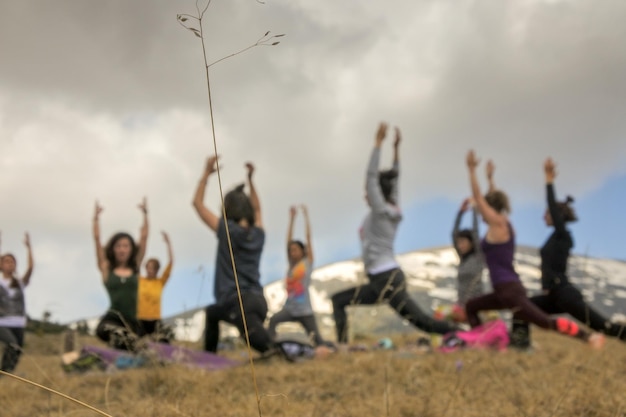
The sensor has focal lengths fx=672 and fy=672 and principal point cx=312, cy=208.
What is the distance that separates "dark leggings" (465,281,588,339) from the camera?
5715 mm

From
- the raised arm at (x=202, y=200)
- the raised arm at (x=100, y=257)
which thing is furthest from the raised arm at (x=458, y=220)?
the raised arm at (x=100, y=257)

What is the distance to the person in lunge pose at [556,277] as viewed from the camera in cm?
610

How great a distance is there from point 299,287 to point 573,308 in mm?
2715

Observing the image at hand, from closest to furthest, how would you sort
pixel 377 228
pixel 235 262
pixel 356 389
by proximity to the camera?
pixel 356 389, pixel 235 262, pixel 377 228

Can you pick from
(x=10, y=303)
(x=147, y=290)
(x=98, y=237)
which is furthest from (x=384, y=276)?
(x=10, y=303)

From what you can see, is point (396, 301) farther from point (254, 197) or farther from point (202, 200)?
point (202, 200)

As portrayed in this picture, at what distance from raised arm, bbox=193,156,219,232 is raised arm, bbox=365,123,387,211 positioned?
1636 millimetres

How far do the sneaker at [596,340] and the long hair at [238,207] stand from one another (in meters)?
2.99

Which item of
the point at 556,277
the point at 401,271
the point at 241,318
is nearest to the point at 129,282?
the point at 241,318

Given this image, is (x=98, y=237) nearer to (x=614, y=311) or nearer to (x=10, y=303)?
(x=10, y=303)

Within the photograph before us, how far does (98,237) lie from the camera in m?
6.36

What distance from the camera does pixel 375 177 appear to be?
20.9ft

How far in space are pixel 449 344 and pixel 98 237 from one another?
3.38 metres

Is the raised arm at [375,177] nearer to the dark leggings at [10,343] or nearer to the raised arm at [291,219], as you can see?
the raised arm at [291,219]
